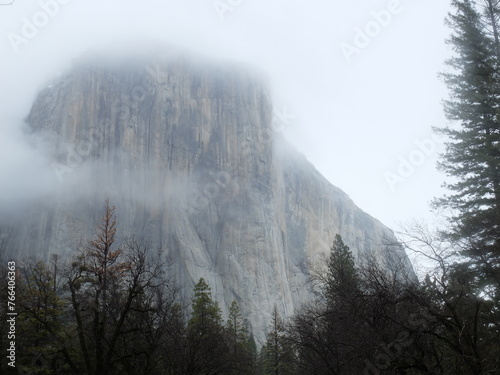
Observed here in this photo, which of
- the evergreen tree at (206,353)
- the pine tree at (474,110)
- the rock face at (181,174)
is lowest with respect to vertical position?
the evergreen tree at (206,353)

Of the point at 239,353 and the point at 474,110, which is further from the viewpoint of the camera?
the point at 239,353

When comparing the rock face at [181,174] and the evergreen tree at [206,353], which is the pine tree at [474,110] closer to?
the evergreen tree at [206,353]

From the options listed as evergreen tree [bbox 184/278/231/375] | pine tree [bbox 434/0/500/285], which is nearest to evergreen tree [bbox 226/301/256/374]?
evergreen tree [bbox 184/278/231/375]

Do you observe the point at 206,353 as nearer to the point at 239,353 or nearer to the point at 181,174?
the point at 239,353

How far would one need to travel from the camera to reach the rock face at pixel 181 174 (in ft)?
233

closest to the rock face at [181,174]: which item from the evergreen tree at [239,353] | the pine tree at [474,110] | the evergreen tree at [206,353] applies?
the evergreen tree at [239,353]

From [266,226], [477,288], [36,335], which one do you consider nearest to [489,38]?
→ [477,288]

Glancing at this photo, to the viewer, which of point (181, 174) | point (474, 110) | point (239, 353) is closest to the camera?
point (474, 110)

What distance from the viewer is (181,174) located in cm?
7938

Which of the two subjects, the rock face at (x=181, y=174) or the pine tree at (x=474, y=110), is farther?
the rock face at (x=181, y=174)

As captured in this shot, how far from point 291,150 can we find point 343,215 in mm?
19047

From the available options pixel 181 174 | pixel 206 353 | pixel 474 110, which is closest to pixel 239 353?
pixel 206 353

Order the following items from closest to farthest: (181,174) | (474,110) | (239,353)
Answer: (474,110), (239,353), (181,174)

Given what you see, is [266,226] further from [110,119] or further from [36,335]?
[36,335]
